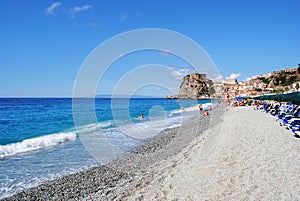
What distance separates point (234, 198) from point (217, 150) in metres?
3.59

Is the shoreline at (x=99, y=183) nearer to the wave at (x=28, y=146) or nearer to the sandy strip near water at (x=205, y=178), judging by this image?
the sandy strip near water at (x=205, y=178)

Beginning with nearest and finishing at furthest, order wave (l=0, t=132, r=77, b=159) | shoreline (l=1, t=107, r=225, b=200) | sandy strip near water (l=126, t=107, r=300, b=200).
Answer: sandy strip near water (l=126, t=107, r=300, b=200) → shoreline (l=1, t=107, r=225, b=200) → wave (l=0, t=132, r=77, b=159)

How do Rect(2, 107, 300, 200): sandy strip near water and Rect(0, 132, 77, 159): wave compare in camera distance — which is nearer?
Rect(2, 107, 300, 200): sandy strip near water

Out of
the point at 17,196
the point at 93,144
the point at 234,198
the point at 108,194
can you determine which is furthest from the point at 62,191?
the point at 93,144

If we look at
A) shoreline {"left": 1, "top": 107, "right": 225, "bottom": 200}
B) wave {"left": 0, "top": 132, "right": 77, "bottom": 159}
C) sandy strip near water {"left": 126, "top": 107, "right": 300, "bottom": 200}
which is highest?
sandy strip near water {"left": 126, "top": 107, "right": 300, "bottom": 200}

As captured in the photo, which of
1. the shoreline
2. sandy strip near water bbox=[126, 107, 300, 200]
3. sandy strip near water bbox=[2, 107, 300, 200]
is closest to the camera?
sandy strip near water bbox=[126, 107, 300, 200]

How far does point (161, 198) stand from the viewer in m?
4.77

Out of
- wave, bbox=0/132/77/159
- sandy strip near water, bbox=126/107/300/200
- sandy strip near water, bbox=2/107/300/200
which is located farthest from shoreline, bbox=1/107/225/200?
wave, bbox=0/132/77/159

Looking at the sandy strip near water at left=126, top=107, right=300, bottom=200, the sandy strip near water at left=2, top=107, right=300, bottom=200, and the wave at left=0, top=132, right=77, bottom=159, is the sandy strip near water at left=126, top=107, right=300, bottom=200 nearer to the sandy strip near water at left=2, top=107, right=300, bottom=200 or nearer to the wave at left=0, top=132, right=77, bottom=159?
the sandy strip near water at left=2, top=107, right=300, bottom=200

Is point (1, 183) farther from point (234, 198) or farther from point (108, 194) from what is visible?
point (234, 198)

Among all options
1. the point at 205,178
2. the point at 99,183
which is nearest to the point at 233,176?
the point at 205,178

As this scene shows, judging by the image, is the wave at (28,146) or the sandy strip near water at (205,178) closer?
the sandy strip near water at (205,178)

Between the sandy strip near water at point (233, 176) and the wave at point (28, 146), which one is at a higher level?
the sandy strip near water at point (233, 176)

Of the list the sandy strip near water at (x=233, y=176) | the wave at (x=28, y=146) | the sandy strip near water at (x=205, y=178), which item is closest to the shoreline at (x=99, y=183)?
the sandy strip near water at (x=205, y=178)
